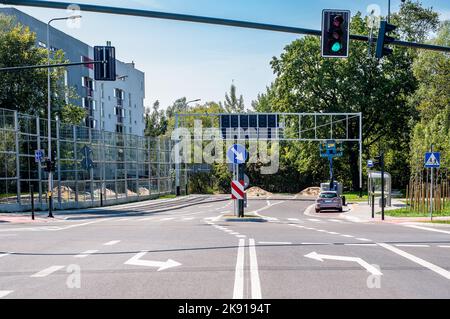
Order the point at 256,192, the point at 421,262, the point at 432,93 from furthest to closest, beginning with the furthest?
the point at 256,192, the point at 432,93, the point at 421,262

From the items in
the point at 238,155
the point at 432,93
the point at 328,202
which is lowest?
the point at 328,202

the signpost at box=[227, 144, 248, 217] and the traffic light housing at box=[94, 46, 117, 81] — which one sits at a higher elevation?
the traffic light housing at box=[94, 46, 117, 81]

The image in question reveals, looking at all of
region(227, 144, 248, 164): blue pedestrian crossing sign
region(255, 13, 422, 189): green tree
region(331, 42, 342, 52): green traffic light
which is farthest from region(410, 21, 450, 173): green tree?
region(331, 42, 342, 52): green traffic light

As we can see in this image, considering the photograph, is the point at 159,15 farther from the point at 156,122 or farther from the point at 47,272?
the point at 156,122

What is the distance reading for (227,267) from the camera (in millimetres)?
10508

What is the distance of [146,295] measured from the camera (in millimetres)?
7906

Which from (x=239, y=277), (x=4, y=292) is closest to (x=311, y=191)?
(x=239, y=277)

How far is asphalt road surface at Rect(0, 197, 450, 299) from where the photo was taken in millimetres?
8227

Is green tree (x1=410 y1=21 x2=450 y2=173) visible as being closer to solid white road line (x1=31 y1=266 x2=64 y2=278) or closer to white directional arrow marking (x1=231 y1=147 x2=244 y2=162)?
white directional arrow marking (x1=231 y1=147 x2=244 y2=162)

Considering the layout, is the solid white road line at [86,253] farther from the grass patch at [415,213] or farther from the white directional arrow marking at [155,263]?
the grass patch at [415,213]

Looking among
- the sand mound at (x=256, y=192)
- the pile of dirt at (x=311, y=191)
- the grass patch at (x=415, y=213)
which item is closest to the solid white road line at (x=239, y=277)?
the grass patch at (x=415, y=213)

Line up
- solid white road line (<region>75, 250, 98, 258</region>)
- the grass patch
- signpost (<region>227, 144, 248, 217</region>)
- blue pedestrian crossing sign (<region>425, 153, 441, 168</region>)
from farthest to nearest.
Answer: the grass patch
signpost (<region>227, 144, 248, 217</region>)
blue pedestrian crossing sign (<region>425, 153, 441, 168</region>)
solid white road line (<region>75, 250, 98, 258</region>)

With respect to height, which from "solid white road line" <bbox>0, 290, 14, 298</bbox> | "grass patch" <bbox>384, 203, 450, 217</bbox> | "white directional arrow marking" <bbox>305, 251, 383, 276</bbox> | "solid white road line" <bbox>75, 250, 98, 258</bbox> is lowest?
"grass patch" <bbox>384, 203, 450, 217</bbox>
